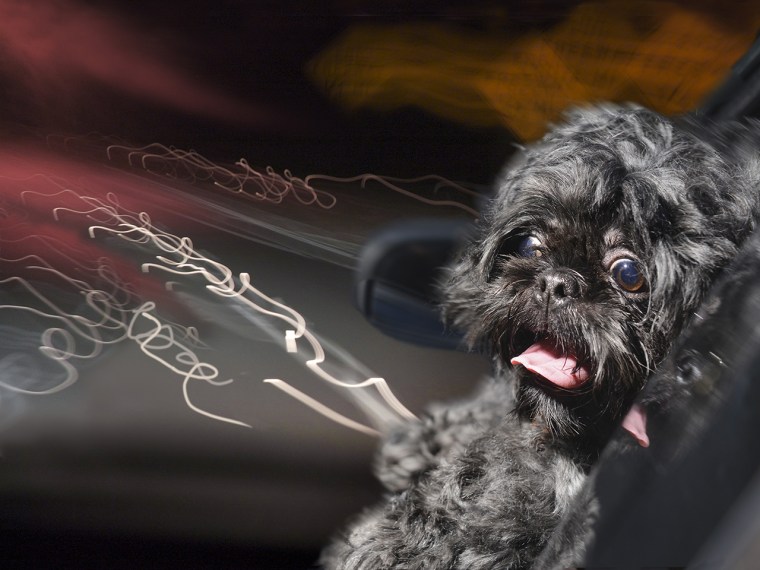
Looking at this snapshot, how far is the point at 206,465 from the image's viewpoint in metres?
1.71

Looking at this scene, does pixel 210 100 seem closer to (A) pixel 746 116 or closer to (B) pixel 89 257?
(B) pixel 89 257

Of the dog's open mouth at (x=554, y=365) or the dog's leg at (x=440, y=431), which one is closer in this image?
the dog's open mouth at (x=554, y=365)

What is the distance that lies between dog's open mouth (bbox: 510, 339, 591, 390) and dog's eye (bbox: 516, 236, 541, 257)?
177 mm

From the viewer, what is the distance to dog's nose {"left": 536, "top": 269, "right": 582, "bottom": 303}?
58.6 inches

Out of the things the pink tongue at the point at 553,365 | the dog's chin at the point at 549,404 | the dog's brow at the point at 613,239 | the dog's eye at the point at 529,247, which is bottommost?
the dog's chin at the point at 549,404

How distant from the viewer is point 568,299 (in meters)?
1.49

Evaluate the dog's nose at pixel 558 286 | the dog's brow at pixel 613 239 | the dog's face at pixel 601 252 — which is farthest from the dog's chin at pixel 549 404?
the dog's brow at pixel 613 239

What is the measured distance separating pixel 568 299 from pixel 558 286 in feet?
0.11

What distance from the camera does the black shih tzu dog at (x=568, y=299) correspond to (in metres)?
1.44

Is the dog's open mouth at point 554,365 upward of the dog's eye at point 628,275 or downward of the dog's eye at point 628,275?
downward

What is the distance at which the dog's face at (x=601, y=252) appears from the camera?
4.71ft

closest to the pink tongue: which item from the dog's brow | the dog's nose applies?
the dog's nose

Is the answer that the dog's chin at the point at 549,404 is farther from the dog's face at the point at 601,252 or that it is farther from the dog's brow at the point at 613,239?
the dog's brow at the point at 613,239

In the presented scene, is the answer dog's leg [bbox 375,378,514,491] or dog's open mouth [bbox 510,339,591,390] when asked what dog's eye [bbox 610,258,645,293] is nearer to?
dog's open mouth [bbox 510,339,591,390]
